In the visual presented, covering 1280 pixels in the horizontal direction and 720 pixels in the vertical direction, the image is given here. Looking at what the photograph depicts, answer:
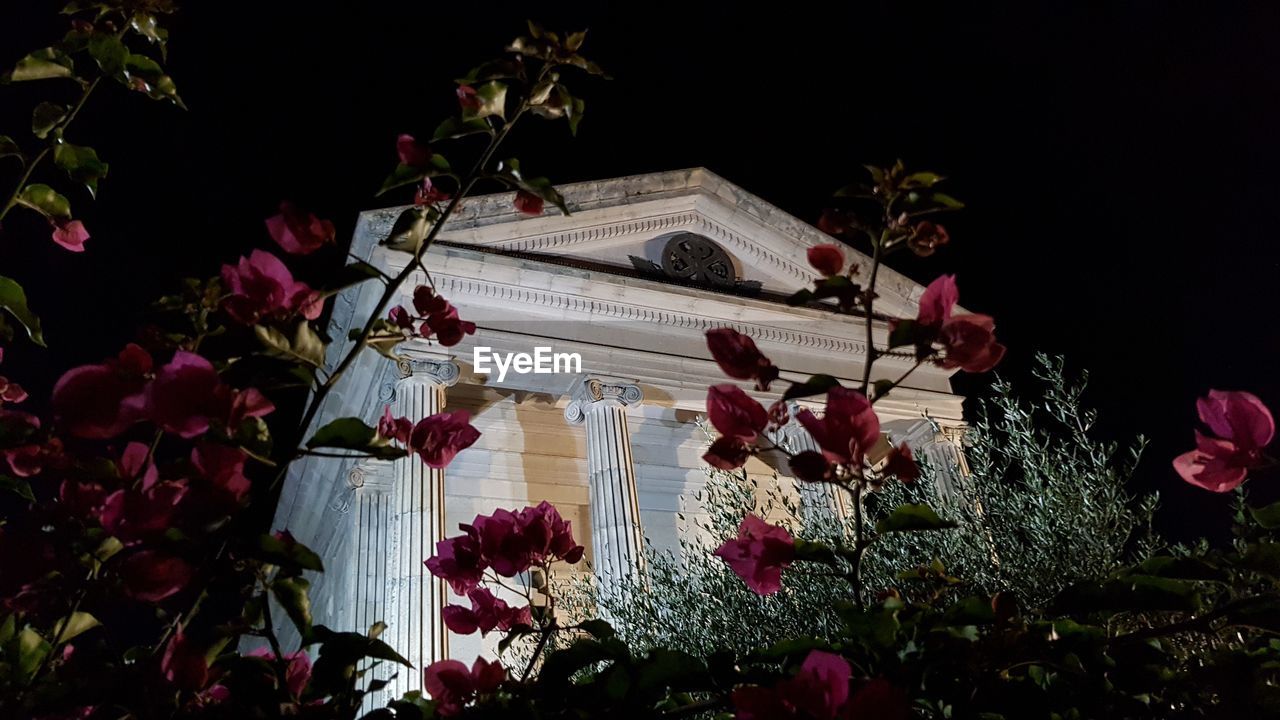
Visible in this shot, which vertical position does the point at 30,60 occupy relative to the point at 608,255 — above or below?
below

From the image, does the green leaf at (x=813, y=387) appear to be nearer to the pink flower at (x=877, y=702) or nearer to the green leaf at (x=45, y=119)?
the pink flower at (x=877, y=702)

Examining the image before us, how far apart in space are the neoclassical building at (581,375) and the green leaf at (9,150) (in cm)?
815

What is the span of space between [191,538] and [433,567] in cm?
122

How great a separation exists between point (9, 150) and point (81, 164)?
16cm

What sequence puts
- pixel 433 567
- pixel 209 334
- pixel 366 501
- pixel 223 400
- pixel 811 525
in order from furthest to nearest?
pixel 366 501 < pixel 811 525 < pixel 433 567 < pixel 209 334 < pixel 223 400

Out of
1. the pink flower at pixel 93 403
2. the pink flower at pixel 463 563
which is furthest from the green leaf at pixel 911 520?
the pink flower at pixel 93 403

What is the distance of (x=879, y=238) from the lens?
1989 mm

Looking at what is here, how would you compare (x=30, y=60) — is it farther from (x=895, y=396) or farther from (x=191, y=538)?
(x=895, y=396)

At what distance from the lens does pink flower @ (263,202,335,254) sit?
71.9 inches

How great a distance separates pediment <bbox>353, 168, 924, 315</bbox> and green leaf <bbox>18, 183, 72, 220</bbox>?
10.1 m

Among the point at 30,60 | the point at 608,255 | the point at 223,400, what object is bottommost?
the point at 223,400

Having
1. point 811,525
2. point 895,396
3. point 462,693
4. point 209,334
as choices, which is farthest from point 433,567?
point 895,396

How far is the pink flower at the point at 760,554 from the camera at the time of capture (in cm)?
189

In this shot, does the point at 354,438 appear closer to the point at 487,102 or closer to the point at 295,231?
the point at 295,231
